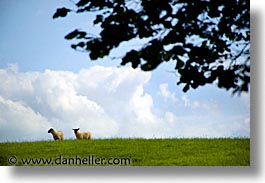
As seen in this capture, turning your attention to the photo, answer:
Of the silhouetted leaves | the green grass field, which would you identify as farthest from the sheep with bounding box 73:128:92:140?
the silhouetted leaves

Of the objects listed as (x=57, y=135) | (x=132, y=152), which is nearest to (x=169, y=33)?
(x=132, y=152)

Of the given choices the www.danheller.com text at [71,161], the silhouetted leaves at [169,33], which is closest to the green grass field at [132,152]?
the www.danheller.com text at [71,161]

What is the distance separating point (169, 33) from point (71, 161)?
1.31m

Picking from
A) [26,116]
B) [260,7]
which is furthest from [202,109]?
[26,116]

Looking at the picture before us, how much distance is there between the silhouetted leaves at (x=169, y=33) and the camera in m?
2.65

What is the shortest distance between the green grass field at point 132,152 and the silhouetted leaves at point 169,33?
63 centimetres

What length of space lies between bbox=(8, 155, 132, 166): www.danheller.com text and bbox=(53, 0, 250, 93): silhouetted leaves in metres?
0.92

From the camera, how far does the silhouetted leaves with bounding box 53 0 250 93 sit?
2.65m

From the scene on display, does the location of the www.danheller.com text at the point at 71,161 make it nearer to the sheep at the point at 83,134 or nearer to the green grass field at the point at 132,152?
the green grass field at the point at 132,152

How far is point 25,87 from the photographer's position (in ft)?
11.9

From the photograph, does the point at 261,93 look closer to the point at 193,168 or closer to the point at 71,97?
the point at 193,168

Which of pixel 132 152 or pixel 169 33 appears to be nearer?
pixel 169 33

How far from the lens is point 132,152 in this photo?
3562 mm

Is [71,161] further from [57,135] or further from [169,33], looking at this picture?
[169,33]
